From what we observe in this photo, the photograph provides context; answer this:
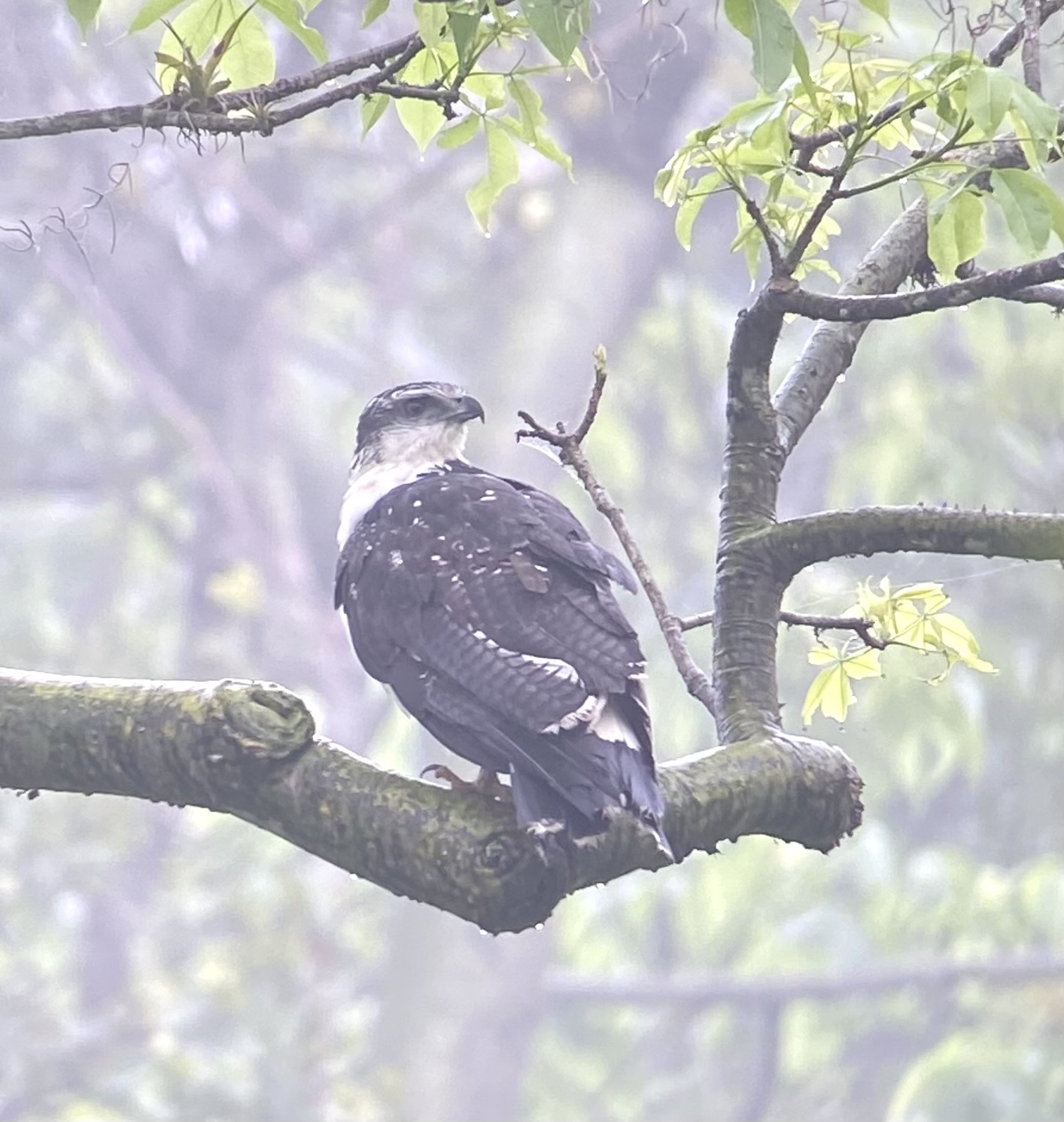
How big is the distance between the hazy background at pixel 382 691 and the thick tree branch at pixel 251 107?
4.85m

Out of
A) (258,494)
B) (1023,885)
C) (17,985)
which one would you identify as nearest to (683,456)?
(258,494)

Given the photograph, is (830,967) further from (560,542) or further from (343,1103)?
(560,542)

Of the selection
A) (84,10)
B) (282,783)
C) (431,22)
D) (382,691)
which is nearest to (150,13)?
(84,10)

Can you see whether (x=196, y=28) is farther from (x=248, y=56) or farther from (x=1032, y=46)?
(x=1032, y=46)

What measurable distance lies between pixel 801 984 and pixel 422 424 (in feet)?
17.0

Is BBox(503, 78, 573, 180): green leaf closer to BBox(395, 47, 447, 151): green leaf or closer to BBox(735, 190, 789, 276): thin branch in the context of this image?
BBox(395, 47, 447, 151): green leaf

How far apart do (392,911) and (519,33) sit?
6.51 metres

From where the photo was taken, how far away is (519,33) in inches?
60.9

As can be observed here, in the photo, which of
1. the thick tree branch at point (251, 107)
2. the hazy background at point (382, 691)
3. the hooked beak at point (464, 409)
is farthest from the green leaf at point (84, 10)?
the hazy background at point (382, 691)

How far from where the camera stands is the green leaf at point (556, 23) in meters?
1.34

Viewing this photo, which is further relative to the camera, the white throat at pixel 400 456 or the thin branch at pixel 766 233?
the white throat at pixel 400 456

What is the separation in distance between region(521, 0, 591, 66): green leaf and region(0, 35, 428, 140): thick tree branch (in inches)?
8.2

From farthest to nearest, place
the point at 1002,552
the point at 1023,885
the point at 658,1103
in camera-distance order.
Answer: the point at 658,1103, the point at 1023,885, the point at 1002,552

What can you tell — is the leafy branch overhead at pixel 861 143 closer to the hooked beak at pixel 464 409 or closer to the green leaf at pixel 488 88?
the green leaf at pixel 488 88
